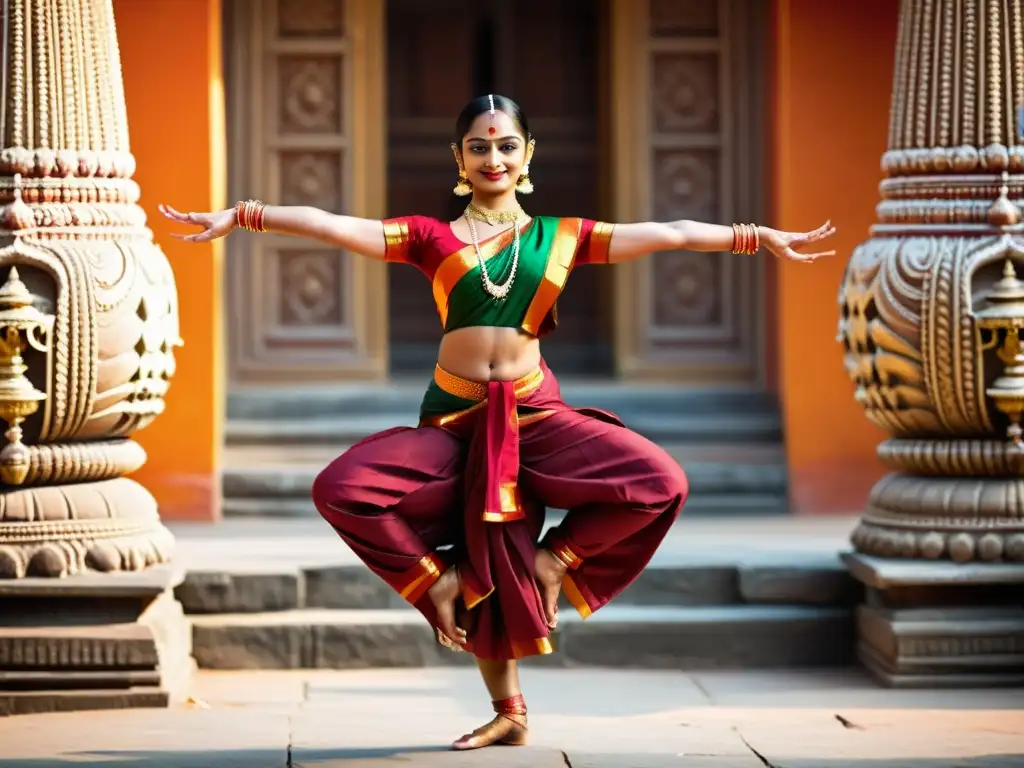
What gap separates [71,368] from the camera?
6695 millimetres

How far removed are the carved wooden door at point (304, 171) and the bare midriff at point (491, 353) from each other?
3.67 m

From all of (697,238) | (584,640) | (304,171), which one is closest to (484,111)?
(697,238)

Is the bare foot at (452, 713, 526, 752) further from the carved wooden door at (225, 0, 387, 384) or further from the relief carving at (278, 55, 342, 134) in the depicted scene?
the relief carving at (278, 55, 342, 134)

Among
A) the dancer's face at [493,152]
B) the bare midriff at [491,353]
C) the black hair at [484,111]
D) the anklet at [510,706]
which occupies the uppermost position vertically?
the black hair at [484,111]

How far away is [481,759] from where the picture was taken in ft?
19.2

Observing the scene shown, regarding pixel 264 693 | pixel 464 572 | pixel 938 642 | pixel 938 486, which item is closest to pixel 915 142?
pixel 938 486

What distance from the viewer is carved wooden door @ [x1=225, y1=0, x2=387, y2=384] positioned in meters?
9.52

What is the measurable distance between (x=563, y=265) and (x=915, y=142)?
6.13 feet

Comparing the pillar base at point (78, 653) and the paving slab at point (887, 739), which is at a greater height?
the pillar base at point (78, 653)

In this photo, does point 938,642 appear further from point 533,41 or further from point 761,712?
point 533,41

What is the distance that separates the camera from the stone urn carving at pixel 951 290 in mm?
7012

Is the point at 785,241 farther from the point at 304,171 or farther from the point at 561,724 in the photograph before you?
the point at 304,171

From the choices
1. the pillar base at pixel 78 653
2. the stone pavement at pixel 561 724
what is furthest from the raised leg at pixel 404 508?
the pillar base at pixel 78 653

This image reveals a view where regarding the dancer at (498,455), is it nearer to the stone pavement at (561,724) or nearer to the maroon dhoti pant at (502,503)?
the maroon dhoti pant at (502,503)
